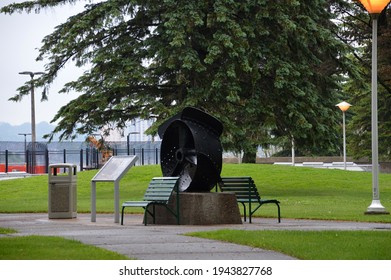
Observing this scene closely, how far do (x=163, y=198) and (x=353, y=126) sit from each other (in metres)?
52.2

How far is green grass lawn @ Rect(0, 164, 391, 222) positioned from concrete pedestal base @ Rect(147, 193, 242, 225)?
4264 mm

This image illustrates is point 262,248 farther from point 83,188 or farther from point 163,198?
point 83,188

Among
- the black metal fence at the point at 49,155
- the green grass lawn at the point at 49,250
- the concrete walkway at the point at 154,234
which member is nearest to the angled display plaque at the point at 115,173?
the concrete walkway at the point at 154,234

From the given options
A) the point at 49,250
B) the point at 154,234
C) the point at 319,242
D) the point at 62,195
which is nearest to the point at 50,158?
the point at 62,195

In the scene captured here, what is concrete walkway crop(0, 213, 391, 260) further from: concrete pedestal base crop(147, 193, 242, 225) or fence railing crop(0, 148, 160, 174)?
fence railing crop(0, 148, 160, 174)

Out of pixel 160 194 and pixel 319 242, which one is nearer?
pixel 319 242

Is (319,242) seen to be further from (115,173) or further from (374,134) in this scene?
(374,134)

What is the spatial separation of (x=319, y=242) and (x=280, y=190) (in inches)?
959

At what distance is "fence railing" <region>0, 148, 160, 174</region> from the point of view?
2398 inches

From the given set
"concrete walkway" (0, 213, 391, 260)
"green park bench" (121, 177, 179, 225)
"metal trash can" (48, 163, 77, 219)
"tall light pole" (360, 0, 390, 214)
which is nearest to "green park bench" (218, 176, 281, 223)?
"concrete walkway" (0, 213, 391, 260)

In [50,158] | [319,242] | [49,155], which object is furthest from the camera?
[50,158]

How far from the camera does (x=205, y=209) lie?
779 inches

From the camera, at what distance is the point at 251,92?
36.7 m
